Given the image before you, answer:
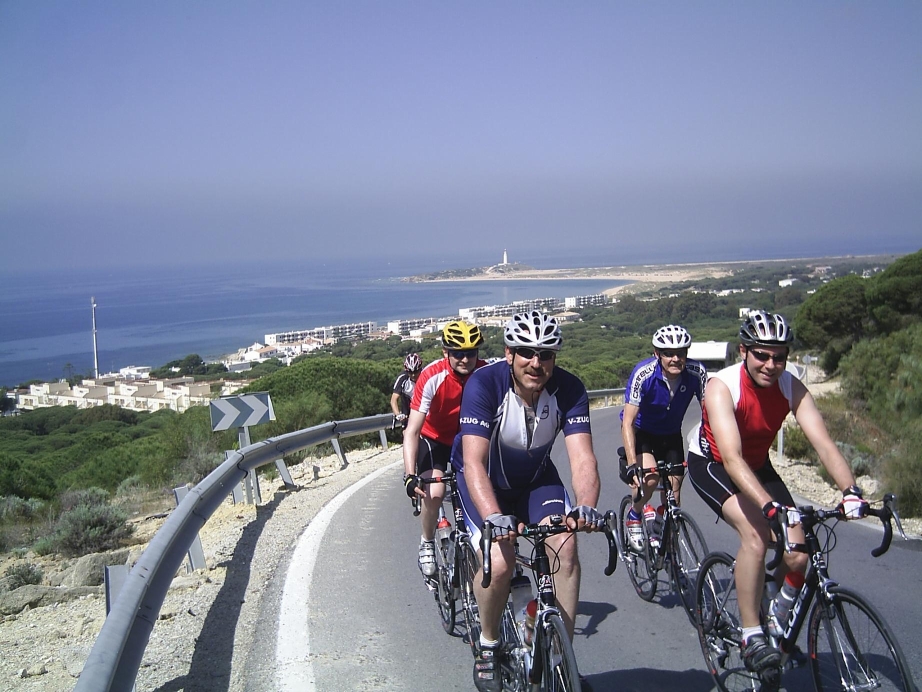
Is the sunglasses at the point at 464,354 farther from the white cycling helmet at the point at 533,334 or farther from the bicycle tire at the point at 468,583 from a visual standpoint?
the white cycling helmet at the point at 533,334

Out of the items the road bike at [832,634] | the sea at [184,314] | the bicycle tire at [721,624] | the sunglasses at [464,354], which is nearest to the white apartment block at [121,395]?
the sea at [184,314]

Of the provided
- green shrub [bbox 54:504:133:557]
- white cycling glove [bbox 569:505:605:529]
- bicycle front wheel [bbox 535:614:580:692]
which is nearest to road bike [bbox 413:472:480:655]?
bicycle front wheel [bbox 535:614:580:692]

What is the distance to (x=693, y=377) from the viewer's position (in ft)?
22.1

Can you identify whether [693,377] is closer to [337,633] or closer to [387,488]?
[337,633]

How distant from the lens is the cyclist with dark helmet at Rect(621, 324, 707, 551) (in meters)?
6.54

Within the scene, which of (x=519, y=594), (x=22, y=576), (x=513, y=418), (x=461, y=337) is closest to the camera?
(x=519, y=594)

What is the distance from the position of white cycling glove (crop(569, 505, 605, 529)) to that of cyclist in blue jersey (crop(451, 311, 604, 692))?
30 cm

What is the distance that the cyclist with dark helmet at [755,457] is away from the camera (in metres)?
4.17

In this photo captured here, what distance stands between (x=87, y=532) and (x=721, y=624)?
731cm

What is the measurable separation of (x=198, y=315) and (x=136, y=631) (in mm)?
90183

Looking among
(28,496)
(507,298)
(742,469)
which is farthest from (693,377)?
(507,298)

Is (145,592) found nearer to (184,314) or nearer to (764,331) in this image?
Answer: (764,331)

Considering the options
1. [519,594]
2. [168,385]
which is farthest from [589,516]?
[168,385]

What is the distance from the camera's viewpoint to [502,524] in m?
3.75
